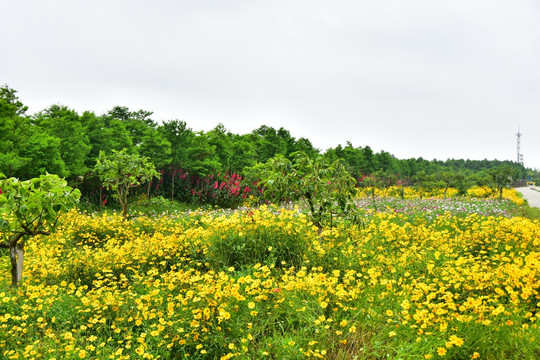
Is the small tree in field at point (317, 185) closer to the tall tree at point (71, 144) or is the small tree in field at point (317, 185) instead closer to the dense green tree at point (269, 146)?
the tall tree at point (71, 144)

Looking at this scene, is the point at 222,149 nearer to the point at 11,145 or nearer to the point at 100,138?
the point at 100,138

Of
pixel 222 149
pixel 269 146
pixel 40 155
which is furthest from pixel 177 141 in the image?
pixel 269 146

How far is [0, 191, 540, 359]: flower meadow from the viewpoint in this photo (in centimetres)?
294

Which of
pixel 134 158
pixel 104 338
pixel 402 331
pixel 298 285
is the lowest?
pixel 104 338

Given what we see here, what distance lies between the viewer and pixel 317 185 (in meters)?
5.59

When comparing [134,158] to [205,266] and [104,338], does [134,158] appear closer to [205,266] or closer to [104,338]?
[205,266]

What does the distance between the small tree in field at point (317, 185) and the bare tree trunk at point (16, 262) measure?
3.58 m

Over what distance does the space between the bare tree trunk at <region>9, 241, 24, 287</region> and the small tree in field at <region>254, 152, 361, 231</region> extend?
3.58 meters

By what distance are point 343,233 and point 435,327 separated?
10.2 ft

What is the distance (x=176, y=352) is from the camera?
10.5 feet

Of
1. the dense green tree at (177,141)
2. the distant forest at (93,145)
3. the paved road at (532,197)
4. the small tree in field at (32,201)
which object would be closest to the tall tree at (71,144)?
the distant forest at (93,145)

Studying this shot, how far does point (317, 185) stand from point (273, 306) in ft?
7.97

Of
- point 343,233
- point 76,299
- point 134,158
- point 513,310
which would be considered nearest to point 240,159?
point 134,158

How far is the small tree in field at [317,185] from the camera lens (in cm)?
566
